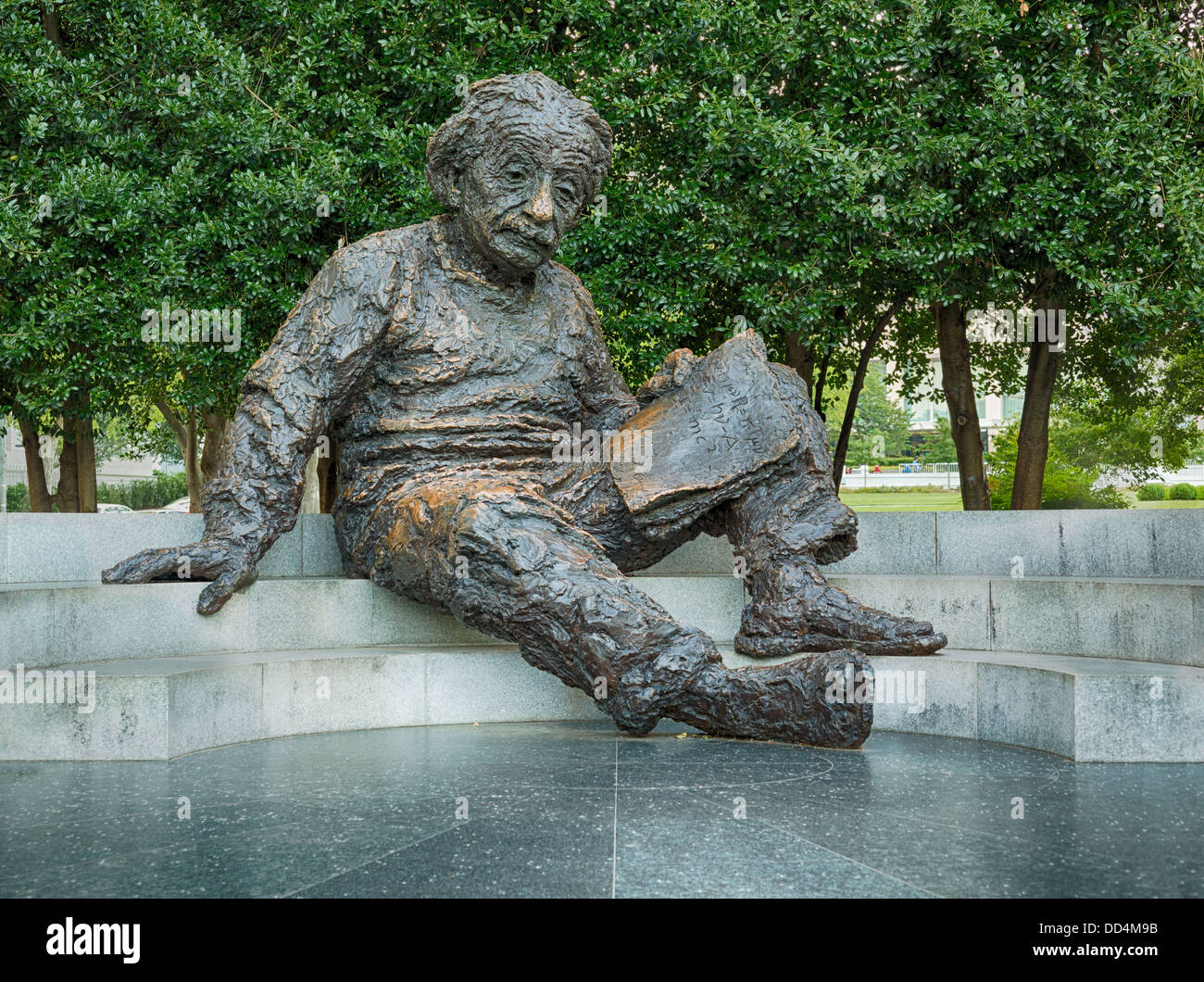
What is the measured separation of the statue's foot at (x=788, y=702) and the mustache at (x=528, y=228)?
6.34ft

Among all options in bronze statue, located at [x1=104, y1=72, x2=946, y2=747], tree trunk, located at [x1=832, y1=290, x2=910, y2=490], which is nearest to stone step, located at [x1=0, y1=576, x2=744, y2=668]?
bronze statue, located at [x1=104, y1=72, x2=946, y2=747]

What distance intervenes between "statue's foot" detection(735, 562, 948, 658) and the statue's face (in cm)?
169

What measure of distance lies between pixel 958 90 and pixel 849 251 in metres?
1.37

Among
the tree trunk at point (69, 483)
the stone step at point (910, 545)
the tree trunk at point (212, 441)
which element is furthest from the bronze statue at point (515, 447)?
the tree trunk at point (212, 441)

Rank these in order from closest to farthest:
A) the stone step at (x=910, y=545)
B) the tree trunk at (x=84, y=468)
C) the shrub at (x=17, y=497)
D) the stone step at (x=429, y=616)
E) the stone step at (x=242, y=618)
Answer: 1. the stone step at (x=242, y=618)
2. the stone step at (x=429, y=616)
3. the stone step at (x=910, y=545)
4. the tree trunk at (x=84, y=468)
5. the shrub at (x=17, y=497)

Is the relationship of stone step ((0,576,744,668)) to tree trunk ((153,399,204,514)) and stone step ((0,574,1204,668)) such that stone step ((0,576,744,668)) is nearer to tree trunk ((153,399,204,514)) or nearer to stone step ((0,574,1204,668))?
stone step ((0,574,1204,668))

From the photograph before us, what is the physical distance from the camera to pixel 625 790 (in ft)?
11.2

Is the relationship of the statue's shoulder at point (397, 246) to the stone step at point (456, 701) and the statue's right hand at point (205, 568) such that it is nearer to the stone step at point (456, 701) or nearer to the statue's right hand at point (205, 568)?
the statue's right hand at point (205, 568)

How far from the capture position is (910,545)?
6.62 meters

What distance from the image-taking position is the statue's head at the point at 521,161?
4.58 metres

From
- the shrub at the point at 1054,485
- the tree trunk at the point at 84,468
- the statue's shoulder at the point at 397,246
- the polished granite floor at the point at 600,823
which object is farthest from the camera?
the shrub at the point at 1054,485

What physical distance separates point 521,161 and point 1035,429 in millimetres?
7293

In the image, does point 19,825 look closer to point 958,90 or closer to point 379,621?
point 379,621

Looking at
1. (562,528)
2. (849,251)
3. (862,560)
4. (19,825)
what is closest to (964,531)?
(862,560)
